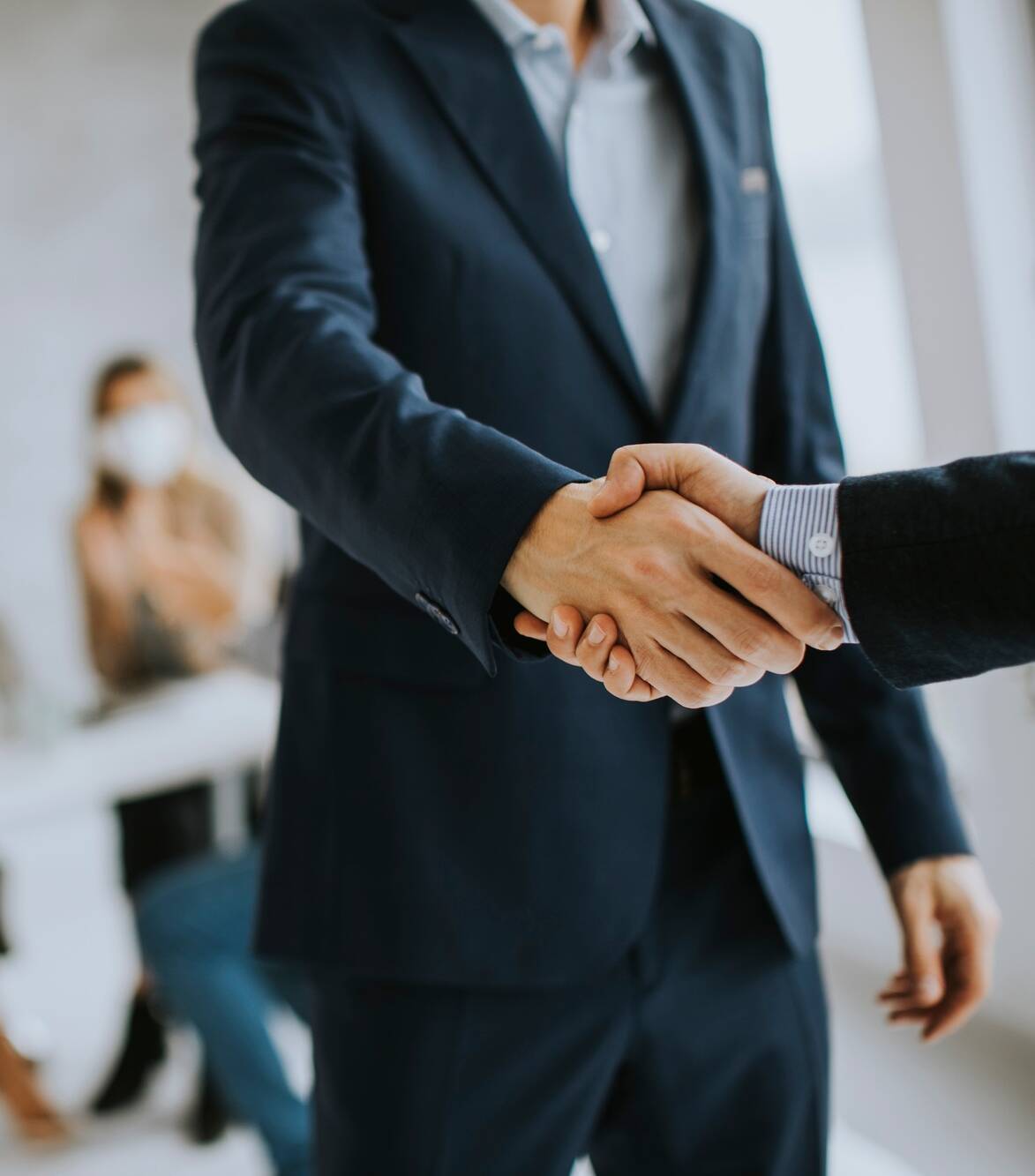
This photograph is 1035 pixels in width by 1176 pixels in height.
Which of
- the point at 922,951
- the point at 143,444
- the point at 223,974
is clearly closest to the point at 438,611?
the point at 922,951

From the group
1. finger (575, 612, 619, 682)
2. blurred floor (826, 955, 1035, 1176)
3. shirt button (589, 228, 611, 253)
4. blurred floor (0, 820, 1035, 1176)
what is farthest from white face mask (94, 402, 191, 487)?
finger (575, 612, 619, 682)

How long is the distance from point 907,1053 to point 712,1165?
1.30m

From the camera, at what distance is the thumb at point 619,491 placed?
2.01 feet

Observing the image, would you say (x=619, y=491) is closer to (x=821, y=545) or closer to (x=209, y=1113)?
(x=821, y=545)

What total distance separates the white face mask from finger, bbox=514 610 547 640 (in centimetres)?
260

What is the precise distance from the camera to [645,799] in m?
0.89

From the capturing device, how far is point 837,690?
1.04 m

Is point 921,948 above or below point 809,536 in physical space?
below

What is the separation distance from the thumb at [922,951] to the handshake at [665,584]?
0.46 meters

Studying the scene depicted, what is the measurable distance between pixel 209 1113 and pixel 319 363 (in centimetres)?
206

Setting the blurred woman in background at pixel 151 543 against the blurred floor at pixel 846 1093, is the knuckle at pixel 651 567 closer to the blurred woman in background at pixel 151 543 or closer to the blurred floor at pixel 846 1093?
the blurred floor at pixel 846 1093

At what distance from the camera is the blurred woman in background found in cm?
291

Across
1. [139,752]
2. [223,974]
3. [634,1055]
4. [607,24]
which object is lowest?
[223,974]

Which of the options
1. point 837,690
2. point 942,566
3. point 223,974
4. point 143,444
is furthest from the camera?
point 143,444
